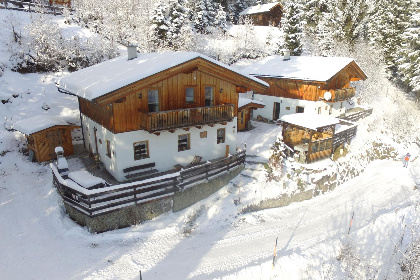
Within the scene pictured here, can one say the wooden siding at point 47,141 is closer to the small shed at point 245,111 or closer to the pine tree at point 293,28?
the small shed at point 245,111

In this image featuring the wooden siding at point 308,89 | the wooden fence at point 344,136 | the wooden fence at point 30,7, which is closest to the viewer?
the wooden fence at point 344,136

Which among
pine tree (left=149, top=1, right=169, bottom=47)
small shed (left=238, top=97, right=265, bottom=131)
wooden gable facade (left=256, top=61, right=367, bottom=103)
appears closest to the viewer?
small shed (left=238, top=97, right=265, bottom=131)

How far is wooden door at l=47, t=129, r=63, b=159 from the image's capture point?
741 inches

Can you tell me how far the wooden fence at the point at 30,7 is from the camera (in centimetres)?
3391

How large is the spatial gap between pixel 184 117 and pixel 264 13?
5857cm

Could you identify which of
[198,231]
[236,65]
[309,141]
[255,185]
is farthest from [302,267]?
[236,65]

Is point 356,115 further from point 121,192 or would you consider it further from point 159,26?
point 121,192

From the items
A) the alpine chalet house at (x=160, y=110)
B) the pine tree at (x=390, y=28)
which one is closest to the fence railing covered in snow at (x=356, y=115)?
the pine tree at (x=390, y=28)

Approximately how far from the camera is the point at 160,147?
16.6 metres

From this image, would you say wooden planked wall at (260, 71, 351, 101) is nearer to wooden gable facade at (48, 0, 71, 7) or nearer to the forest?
the forest

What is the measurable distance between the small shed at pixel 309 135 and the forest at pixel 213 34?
846 inches

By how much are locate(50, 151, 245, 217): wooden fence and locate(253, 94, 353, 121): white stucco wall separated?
57.6ft

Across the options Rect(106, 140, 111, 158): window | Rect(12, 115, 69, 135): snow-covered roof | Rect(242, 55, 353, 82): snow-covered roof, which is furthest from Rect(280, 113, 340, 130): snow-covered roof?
Rect(12, 115, 69, 135): snow-covered roof

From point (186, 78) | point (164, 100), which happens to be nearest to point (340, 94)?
point (186, 78)
